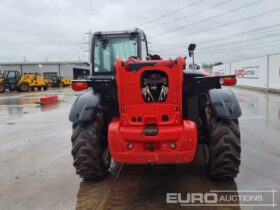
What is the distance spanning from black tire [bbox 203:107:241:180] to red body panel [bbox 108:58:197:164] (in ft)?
1.67

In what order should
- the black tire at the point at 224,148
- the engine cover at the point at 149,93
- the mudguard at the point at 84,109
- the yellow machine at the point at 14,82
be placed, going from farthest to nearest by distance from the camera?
the yellow machine at the point at 14,82
the mudguard at the point at 84,109
the black tire at the point at 224,148
the engine cover at the point at 149,93

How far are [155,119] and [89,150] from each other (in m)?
1.14

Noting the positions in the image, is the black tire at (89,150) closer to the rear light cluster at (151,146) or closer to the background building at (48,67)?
the rear light cluster at (151,146)

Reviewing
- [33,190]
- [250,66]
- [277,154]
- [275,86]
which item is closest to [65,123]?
[33,190]

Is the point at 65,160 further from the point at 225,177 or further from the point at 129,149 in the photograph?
the point at 225,177

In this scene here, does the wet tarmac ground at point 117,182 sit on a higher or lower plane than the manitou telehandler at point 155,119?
lower

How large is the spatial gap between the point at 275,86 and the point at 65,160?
2125 cm

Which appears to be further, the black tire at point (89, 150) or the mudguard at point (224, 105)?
the black tire at point (89, 150)

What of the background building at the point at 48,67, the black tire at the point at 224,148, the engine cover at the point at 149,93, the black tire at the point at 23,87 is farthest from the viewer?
the background building at the point at 48,67

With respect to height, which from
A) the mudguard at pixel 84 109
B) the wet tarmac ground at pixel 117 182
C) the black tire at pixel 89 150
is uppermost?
the mudguard at pixel 84 109

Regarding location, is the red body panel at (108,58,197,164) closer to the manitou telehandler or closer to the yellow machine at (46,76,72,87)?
the manitou telehandler

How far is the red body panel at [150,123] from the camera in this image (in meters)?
4.04

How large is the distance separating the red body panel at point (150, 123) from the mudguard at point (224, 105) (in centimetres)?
53

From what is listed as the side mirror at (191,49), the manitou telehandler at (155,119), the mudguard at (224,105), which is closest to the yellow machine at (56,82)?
the side mirror at (191,49)
